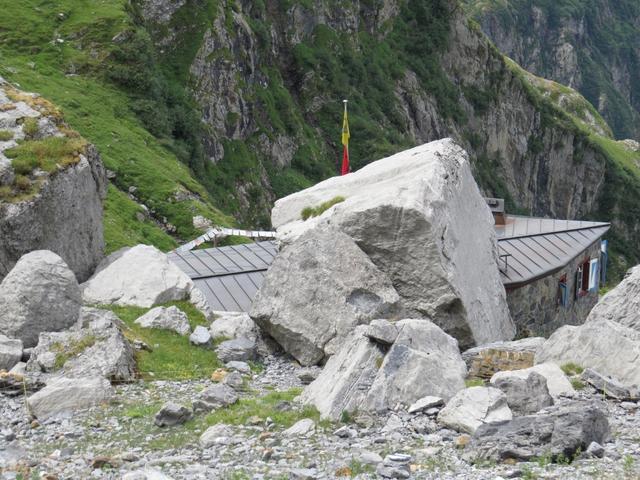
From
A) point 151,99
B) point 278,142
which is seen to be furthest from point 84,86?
point 278,142

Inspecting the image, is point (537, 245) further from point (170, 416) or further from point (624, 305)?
point (170, 416)

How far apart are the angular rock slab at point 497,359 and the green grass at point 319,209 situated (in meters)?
5.86

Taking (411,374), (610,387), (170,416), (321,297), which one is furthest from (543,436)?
(321,297)

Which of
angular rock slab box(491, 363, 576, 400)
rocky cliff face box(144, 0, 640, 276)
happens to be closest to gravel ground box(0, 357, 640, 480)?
angular rock slab box(491, 363, 576, 400)

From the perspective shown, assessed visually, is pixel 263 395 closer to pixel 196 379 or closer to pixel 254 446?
pixel 196 379

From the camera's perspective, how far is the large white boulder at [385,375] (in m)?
15.8

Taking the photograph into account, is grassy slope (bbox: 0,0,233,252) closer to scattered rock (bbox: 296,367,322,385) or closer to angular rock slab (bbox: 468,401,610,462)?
scattered rock (bbox: 296,367,322,385)

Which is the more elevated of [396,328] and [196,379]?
[396,328]

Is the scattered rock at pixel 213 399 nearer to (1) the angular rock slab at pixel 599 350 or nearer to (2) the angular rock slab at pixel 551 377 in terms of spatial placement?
(2) the angular rock slab at pixel 551 377

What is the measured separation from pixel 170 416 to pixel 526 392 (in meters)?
6.30

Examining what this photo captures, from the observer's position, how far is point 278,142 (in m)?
99.8

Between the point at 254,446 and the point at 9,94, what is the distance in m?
17.1

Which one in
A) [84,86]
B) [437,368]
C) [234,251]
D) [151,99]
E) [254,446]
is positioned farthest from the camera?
[151,99]

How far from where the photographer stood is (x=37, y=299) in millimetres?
19984
